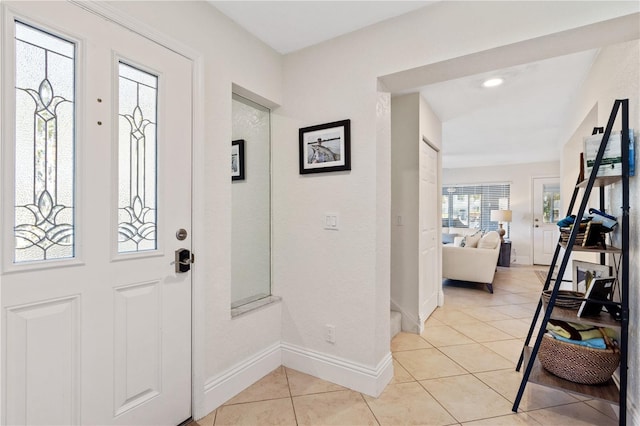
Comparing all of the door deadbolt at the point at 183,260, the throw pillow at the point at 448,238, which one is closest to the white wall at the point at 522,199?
the throw pillow at the point at 448,238

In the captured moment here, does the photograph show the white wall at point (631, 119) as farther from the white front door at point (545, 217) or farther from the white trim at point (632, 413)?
the white front door at point (545, 217)

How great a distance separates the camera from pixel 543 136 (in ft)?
16.2

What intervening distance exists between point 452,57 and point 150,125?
1604 millimetres

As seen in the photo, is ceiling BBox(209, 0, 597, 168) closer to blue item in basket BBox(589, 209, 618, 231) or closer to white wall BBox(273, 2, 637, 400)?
white wall BBox(273, 2, 637, 400)

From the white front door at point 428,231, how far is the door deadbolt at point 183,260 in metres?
2.18

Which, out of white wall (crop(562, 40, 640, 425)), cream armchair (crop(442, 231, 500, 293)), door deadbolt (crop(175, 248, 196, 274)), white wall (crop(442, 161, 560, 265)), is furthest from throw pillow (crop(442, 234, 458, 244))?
door deadbolt (crop(175, 248, 196, 274))

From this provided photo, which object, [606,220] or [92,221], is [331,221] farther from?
[606,220]

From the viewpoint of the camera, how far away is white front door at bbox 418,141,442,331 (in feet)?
10.6

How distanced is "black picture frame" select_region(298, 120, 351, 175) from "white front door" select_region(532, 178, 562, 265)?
687 cm

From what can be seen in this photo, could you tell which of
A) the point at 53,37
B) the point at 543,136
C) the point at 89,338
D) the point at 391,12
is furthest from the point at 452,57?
the point at 543,136

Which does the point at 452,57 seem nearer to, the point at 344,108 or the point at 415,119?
the point at 344,108

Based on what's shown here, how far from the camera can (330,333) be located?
2182 millimetres

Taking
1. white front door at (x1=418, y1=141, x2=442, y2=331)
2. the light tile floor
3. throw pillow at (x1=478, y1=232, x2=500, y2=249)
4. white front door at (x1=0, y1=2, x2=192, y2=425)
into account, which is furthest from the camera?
throw pillow at (x1=478, y1=232, x2=500, y2=249)

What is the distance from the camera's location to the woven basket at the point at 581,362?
168cm
